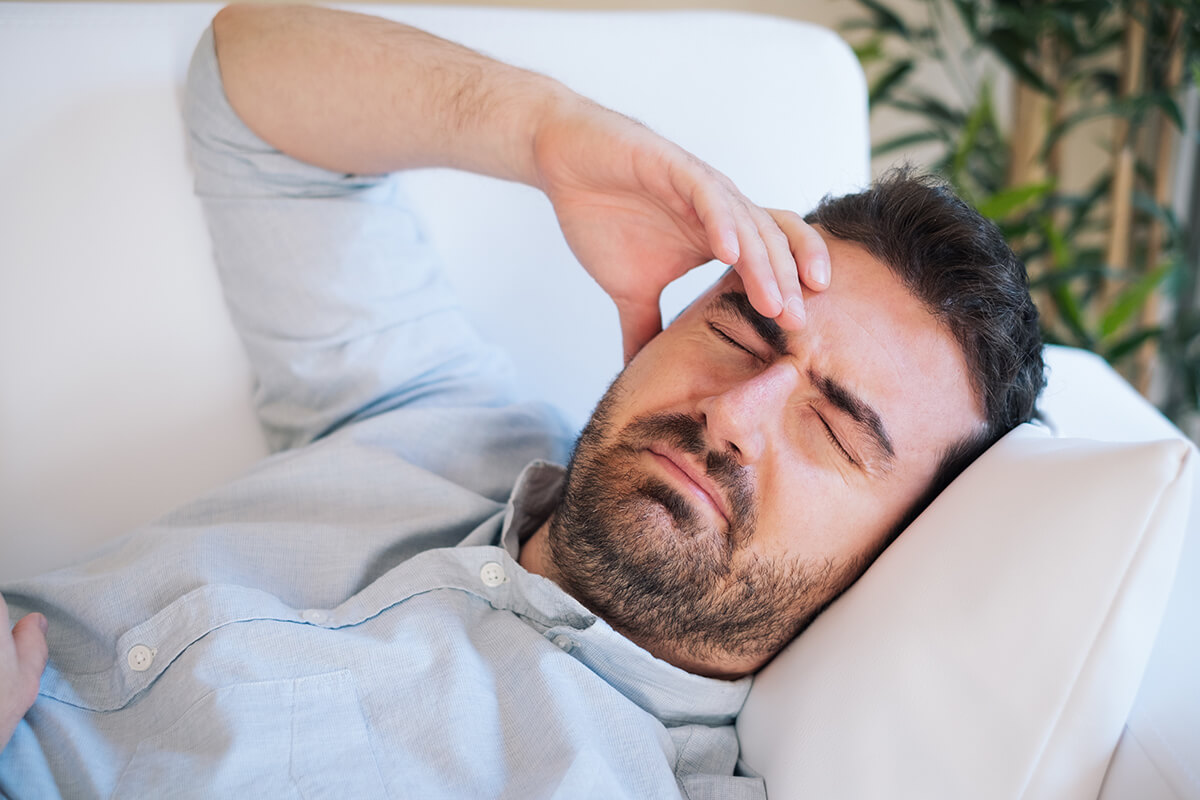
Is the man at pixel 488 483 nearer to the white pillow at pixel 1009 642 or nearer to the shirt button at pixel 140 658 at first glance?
the shirt button at pixel 140 658

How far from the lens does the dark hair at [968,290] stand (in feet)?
3.16

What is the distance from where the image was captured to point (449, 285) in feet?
4.21

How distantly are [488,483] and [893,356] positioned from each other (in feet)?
1.85

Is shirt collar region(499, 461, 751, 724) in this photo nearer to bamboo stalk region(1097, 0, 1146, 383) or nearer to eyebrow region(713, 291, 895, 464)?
eyebrow region(713, 291, 895, 464)

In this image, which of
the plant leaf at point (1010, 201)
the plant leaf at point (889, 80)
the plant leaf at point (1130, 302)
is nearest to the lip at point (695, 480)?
the plant leaf at point (1010, 201)

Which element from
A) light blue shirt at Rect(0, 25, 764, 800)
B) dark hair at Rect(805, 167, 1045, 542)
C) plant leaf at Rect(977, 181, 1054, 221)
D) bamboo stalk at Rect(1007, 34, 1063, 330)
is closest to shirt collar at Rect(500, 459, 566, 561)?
light blue shirt at Rect(0, 25, 764, 800)

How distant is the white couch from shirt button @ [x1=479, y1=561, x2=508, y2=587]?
31cm

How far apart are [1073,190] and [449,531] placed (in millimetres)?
2474

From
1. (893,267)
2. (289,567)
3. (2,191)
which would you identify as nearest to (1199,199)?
(893,267)

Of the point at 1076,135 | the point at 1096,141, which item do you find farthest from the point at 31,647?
the point at 1076,135

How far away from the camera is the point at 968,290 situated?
97cm

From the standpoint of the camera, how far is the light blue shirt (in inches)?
31.8

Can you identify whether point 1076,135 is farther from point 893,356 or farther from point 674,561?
point 674,561

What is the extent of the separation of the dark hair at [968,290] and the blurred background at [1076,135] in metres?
0.88
